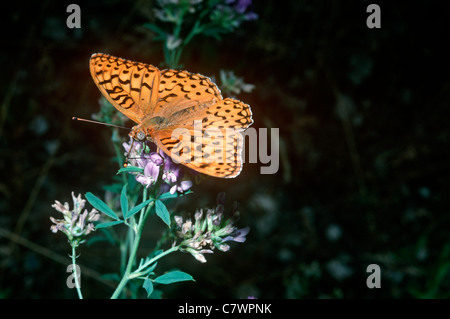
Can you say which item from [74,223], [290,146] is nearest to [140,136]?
[74,223]

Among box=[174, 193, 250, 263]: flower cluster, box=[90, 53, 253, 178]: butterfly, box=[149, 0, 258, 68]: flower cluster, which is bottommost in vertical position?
box=[174, 193, 250, 263]: flower cluster

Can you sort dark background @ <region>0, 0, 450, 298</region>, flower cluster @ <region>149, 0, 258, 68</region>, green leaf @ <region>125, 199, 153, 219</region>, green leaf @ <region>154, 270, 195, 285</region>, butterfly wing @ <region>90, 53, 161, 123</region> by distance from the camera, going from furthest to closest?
dark background @ <region>0, 0, 450, 298</region>
flower cluster @ <region>149, 0, 258, 68</region>
butterfly wing @ <region>90, 53, 161, 123</region>
green leaf @ <region>154, 270, 195, 285</region>
green leaf @ <region>125, 199, 153, 219</region>

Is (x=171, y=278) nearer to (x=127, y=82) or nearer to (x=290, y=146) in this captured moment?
(x=127, y=82)

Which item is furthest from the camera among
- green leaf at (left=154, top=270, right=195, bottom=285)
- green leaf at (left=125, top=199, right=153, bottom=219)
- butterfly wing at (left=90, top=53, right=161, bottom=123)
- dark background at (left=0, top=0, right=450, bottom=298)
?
dark background at (left=0, top=0, right=450, bottom=298)

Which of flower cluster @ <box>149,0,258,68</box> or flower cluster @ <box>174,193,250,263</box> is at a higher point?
flower cluster @ <box>149,0,258,68</box>

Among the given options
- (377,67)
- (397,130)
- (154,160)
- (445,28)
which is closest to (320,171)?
(397,130)

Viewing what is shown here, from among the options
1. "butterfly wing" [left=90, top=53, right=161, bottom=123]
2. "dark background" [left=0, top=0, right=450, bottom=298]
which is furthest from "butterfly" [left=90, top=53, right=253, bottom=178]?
"dark background" [left=0, top=0, right=450, bottom=298]

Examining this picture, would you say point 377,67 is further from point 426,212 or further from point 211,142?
point 211,142

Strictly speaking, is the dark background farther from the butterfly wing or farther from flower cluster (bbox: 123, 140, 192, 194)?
flower cluster (bbox: 123, 140, 192, 194)
